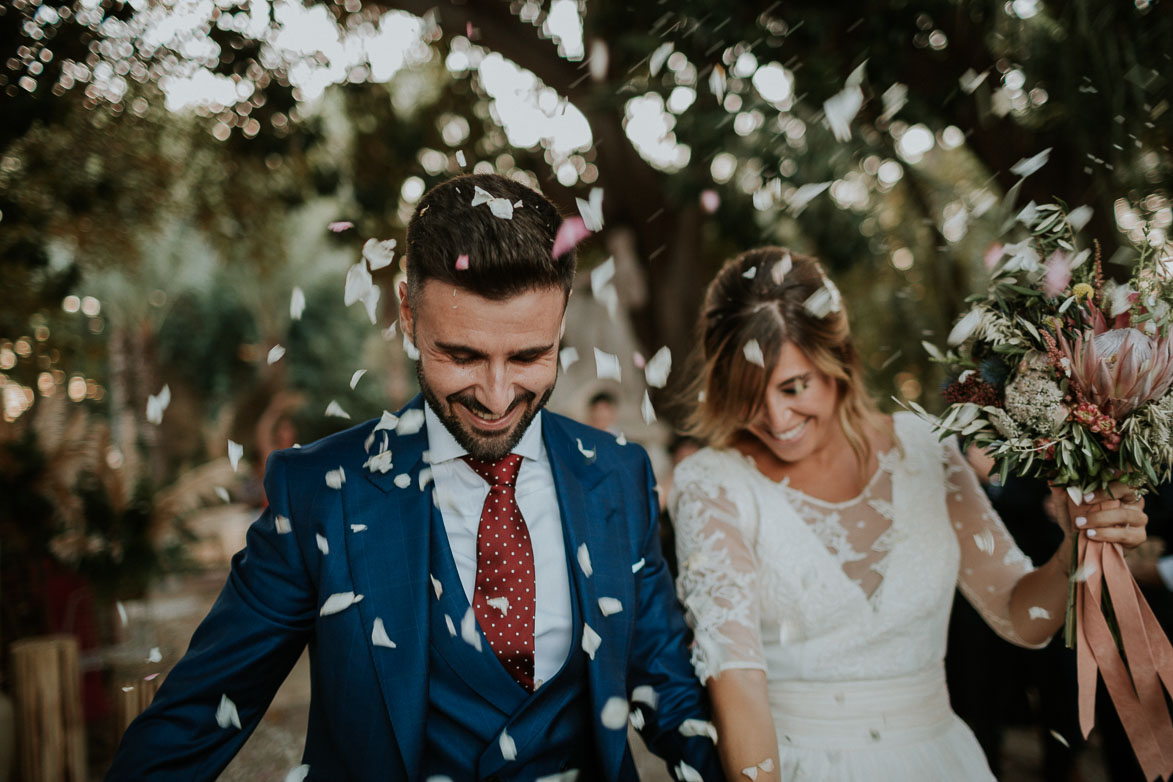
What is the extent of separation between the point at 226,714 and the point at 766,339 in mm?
1658

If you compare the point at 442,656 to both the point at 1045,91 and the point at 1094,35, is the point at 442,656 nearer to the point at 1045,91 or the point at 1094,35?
the point at 1094,35

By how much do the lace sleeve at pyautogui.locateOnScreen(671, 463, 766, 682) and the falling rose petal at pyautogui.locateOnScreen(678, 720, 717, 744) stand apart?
14 cm

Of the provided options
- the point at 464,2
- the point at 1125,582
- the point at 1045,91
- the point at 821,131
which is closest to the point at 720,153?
the point at 821,131

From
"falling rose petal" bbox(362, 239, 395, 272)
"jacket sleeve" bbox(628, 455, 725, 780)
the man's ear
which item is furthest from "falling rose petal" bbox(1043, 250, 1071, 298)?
"falling rose petal" bbox(362, 239, 395, 272)

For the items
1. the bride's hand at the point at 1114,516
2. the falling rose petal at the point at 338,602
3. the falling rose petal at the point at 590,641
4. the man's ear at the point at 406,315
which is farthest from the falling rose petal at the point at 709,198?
the falling rose petal at the point at 338,602

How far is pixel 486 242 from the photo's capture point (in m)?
1.94

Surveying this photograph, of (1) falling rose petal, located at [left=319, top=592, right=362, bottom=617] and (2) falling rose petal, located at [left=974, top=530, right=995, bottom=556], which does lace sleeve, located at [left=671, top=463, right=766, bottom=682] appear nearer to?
(2) falling rose petal, located at [left=974, top=530, right=995, bottom=556]

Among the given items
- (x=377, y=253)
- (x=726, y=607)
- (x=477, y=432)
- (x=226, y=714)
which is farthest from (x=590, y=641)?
(x=377, y=253)

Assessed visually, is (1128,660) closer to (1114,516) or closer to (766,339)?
(1114,516)

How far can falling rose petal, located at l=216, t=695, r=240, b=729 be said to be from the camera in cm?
186

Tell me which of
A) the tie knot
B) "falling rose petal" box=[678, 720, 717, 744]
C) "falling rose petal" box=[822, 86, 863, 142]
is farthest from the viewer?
"falling rose petal" box=[822, 86, 863, 142]

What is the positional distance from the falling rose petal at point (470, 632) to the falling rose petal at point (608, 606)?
1.00 feet

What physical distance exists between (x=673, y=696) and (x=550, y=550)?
0.48 meters

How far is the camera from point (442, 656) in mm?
1943
